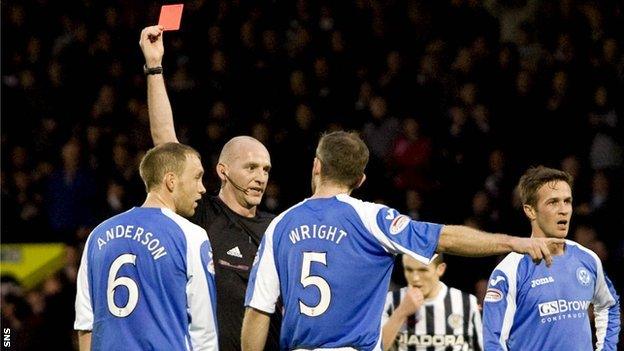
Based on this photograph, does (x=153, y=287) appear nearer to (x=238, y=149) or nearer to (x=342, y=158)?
(x=342, y=158)

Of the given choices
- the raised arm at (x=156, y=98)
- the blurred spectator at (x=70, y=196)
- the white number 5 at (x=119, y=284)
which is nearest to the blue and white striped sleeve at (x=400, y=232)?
A: the white number 5 at (x=119, y=284)

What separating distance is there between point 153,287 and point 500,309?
1959 mm

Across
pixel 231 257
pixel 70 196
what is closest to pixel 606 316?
pixel 231 257

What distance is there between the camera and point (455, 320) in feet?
26.6

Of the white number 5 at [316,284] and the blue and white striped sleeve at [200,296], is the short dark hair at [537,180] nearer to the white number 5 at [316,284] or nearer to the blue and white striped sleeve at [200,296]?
the white number 5 at [316,284]

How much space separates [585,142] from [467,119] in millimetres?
1051

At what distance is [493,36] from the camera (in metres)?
12.0

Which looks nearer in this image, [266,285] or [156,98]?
[266,285]

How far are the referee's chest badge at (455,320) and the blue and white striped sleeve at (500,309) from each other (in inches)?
72.8

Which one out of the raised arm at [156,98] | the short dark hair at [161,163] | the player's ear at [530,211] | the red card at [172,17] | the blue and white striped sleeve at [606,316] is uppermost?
the red card at [172,17]

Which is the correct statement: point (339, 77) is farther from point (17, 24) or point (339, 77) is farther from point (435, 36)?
point (17, 24)

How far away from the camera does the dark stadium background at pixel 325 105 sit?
1045 cm

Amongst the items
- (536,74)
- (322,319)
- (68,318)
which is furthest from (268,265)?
(536,74)

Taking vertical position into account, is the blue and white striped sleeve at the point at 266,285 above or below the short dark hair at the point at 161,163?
below
